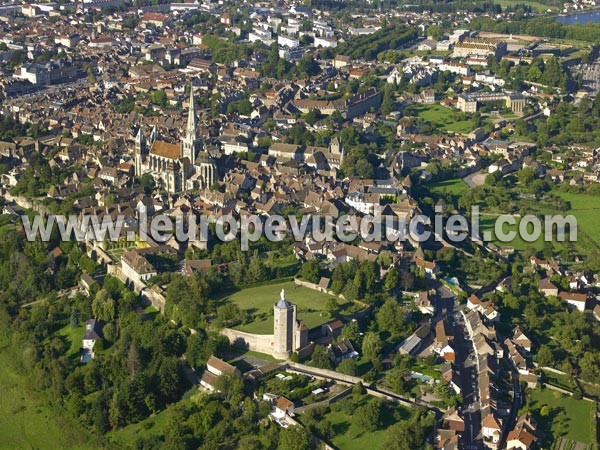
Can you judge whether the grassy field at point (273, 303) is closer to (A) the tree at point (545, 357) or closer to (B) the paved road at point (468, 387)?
(B) the paved road at point (468, 387)

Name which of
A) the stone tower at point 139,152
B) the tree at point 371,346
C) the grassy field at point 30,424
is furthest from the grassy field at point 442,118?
the grassy field at point 30,424

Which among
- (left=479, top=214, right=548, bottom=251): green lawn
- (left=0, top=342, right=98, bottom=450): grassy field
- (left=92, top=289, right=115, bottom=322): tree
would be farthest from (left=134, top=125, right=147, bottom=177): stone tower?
(left=0, top=342, right=98, bottom=450): grassy field

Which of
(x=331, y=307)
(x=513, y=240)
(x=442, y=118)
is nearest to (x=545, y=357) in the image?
(x=331, y=307)

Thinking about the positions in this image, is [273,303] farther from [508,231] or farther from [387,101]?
[387,101]

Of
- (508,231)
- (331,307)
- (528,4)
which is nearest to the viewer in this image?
(331,307)

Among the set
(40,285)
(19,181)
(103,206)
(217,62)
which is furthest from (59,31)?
(40,285)

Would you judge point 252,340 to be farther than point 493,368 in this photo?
Yes

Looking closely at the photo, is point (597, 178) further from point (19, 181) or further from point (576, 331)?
point (19, 181)
